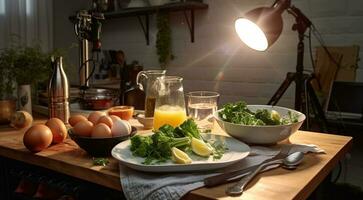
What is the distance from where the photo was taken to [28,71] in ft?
4.80

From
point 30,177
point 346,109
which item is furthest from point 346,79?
point 30,177

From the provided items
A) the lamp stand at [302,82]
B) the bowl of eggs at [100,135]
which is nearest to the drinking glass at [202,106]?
the bowl of eggs at [100,135]

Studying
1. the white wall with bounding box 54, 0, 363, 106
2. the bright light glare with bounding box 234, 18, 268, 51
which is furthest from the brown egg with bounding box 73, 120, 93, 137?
the white wall with bounding box 54, 0, 363, 106

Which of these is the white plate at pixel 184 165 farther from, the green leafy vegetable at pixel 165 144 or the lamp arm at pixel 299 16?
the lamp arm at pixel 299 16

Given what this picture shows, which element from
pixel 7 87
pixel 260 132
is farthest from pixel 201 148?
pixel 7 87

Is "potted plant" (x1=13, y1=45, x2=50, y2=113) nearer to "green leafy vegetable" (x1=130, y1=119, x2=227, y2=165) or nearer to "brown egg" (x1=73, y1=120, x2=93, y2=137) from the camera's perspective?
"brown egg" (x1=73, y1=120, x2=93, y2=137)

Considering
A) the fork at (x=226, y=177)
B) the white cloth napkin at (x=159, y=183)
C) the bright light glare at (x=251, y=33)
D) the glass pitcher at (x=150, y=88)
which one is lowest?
the white cloth napkin at (x=159, y=183)

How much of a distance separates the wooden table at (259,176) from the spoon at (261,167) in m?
0.01

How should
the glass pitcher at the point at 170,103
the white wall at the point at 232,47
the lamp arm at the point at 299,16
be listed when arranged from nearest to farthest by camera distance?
the glass pitcher at the point at 170,103
the lamp arm at the point at 299,16
the white wall at the point at 232,47

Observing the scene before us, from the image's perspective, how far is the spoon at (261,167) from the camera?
2.25 feet

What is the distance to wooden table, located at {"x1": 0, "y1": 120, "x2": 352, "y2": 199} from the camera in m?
0.70

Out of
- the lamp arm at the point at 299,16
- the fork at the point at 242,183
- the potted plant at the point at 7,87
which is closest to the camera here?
the fork at the point at 242,183

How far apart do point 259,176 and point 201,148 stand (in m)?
0.14

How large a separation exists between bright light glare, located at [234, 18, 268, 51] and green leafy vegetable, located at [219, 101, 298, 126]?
34 cm
